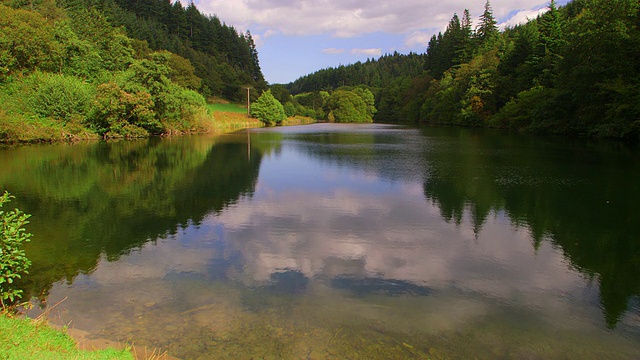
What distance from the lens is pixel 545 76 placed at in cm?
4884

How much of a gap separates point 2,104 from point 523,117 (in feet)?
174

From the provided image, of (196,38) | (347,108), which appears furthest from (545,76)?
(196,38)

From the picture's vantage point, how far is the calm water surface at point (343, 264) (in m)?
5.43

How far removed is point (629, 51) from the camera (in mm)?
32594

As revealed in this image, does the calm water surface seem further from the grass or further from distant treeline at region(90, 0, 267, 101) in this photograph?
distant treeline at region(90, 0, 267, 101)

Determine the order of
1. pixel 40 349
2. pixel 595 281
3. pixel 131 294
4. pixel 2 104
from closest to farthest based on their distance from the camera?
pixel 40 349 → pixel 131 294 → pixel 595 281 → pixel 2 104

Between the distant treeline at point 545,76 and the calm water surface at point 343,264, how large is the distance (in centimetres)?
2258

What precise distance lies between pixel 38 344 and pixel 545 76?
55896mm

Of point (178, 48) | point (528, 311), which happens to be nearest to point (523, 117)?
point (528, 311)

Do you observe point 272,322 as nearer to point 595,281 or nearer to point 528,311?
point 528,311

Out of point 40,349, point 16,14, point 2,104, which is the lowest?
point 40,349

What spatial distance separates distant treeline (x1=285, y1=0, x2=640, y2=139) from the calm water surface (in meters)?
22.6

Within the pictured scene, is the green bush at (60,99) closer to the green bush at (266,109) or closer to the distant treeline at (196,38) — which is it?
the green bush at (266,109)

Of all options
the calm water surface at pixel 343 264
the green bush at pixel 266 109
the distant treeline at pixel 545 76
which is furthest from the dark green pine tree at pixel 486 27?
the calm water surface at pixel 343 264
